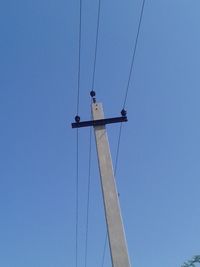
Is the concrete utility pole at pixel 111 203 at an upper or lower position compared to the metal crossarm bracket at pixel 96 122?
lower

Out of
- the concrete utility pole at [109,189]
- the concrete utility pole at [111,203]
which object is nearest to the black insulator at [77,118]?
the concrete utility pole at [109,189]

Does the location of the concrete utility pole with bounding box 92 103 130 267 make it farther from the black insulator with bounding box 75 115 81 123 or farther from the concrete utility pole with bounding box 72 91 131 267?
the black insulator with bounding box 75 115 81 123

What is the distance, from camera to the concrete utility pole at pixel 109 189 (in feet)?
19.0

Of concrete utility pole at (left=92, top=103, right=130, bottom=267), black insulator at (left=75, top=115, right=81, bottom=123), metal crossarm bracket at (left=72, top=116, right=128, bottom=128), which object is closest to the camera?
concrete utility pole at (left=92, top=103, right=130, bottom=267)

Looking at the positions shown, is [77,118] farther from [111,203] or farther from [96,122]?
[111,203]

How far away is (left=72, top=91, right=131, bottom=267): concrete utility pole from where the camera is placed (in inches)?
228

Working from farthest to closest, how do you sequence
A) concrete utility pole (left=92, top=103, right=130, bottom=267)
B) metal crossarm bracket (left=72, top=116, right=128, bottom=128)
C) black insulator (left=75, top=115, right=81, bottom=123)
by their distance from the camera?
black insulator (left=75, top=115, right=81, bottom=123), metal crossarm bracket (left=72, top=116, right=128, bottom=128), concrete utility pole (left=92, top=103, right=130, bottom=267)

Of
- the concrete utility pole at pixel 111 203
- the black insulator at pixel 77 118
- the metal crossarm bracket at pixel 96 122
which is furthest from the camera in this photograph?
the black insulator at pixel 77 118

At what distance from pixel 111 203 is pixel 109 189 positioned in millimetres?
276

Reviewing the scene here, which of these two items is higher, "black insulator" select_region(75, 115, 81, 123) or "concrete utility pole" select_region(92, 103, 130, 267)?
"black insulator" select_region(75, 115, 81, 123)

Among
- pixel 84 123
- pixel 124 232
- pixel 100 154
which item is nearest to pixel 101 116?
pixel 84 123

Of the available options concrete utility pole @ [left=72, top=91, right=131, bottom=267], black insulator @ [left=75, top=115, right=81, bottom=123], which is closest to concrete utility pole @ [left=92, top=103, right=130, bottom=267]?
concrete utility pole @ [left=72, top=91, right=131, bottom=267]

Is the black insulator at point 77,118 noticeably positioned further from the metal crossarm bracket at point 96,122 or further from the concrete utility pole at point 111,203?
the concrete utility pole at point 111,203

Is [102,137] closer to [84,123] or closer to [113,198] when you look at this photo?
[84,123]
